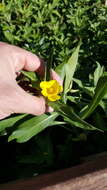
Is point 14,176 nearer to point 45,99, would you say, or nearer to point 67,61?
point 45,99

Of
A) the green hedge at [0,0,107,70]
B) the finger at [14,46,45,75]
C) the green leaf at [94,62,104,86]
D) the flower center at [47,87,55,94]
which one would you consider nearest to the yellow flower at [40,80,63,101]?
the flower center at [47,87,55,94]

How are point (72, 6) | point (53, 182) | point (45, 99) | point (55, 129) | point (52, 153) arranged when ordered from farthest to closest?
point (72, 6) → point (55, 129) → point (52, 153) → point (45, 99) → point (53, 182)

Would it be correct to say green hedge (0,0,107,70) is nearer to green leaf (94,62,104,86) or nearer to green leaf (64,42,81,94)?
green leaf (94,62,104,86)

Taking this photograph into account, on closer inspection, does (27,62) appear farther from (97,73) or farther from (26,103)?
(97,73)

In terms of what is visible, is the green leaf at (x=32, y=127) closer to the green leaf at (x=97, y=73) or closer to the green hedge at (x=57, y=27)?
the green leaf at (x=97, y=73)

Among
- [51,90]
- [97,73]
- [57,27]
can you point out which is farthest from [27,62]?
[57,27]

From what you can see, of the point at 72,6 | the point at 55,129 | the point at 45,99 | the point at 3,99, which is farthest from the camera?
the point at 72,6

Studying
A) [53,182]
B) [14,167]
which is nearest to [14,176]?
[14,167]
